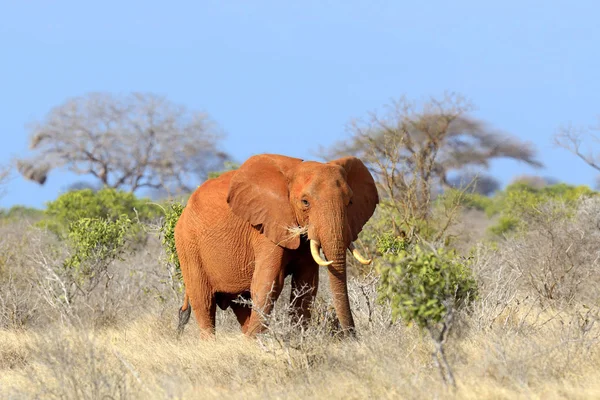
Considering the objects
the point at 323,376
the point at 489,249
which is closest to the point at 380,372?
the point at 323,376

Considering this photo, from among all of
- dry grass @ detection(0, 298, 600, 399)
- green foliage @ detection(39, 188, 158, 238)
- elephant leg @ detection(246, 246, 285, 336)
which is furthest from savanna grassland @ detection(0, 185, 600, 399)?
green foliage @ detection(39, 188, 158, 238)

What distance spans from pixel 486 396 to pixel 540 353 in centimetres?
89

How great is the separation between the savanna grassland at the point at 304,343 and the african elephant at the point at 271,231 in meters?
0.38

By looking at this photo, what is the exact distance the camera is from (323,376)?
26.4ft

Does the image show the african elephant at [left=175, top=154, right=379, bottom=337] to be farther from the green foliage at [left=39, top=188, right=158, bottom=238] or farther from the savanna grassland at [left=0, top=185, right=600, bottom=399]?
the green foliage at [left=39, top=188, right=158, bottom=238]

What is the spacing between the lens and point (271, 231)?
9.75 meters

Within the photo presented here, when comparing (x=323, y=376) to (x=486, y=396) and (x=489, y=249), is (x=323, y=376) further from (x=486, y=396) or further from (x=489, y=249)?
(x=489, y=249)

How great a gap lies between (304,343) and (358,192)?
2219mm

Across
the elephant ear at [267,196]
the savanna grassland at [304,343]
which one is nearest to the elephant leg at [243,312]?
the savanna grassland at [304,343]

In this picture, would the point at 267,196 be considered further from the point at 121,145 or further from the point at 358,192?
the point at 121,145

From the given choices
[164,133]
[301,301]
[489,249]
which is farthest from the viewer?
[164,133]

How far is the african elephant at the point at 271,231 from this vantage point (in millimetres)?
9250

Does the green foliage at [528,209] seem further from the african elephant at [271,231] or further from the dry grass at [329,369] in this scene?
the dry grass at [329,369]

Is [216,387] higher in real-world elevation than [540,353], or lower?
lower
